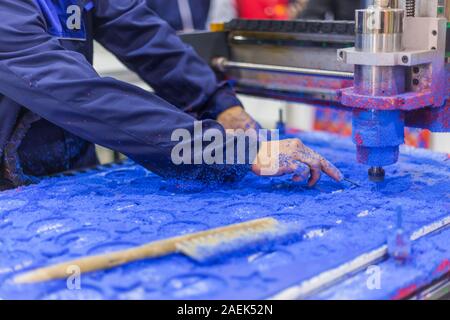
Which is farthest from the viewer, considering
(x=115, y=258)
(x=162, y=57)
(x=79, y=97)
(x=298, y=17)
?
(x=298, y=17)

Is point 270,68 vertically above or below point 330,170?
above

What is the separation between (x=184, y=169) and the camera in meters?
1.27

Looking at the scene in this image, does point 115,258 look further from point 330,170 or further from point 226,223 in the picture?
point 330,170

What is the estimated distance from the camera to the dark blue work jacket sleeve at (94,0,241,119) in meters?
1.64

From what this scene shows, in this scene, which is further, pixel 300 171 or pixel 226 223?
pixel 300 171

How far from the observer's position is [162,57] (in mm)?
1664

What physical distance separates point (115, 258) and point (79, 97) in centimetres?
41

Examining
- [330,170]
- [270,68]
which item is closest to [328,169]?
[330,170]

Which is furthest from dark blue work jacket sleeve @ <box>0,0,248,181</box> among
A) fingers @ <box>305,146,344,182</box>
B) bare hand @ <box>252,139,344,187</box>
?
fingers @ <box>305,146,344,182</box>

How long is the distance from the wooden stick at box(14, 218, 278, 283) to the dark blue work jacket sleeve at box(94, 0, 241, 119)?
712mm

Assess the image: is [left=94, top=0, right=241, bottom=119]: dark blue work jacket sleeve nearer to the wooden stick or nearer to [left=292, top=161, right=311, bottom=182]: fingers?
[left=292, top=161, right=311, bottom=182]: fingers

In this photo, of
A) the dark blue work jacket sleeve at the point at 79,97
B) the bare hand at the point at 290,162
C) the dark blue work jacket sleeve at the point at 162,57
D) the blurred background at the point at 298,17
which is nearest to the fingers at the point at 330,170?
the bare hand at the point at 290,162

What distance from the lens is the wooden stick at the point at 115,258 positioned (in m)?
0.88
